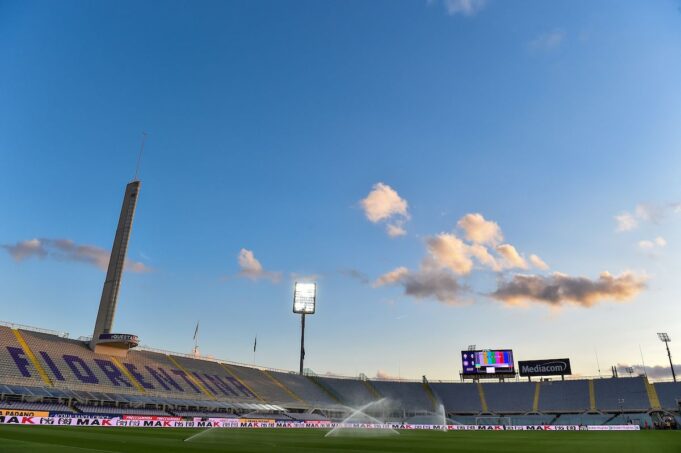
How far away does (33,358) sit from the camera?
5800 cm

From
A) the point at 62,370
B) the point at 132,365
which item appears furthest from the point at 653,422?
the point at 62,370

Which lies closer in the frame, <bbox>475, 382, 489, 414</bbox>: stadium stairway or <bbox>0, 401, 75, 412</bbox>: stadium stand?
<bbox>0, 401, 75, 412</bbox>: stadium stand

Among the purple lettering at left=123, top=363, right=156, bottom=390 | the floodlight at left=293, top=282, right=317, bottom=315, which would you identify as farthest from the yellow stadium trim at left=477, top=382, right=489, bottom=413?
the purple lettering at left=123, top=363, right=156, bottom=390

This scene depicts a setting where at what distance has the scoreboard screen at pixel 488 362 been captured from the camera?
99625 mm

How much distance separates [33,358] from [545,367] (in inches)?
3799

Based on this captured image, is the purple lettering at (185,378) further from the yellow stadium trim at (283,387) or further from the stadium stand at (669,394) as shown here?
the stadium stand at (669,394)

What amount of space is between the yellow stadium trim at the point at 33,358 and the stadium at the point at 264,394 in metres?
0.14

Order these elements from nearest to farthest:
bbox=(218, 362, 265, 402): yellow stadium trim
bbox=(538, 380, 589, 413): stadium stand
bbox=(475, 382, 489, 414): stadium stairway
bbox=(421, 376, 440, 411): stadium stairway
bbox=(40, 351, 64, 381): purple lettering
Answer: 1. bbox=(40, 351, 64, 381): purple lettering
2. bbox=(218, 362, 265, 402): yellow stadium trim
3. bbox=(538, 380, 589, 413): stadium stand
4. bbox=(475, 382, 489, 414): stadium stairway
5. bbox=(421, 376, 440, 411): stadium stairway

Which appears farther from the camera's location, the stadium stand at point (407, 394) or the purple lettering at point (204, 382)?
the stadium stand at point (407, 394)

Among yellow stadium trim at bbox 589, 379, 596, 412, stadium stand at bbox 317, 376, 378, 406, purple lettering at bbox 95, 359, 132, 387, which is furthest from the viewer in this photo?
stadium stand at bbox 317, 376, 378, 406

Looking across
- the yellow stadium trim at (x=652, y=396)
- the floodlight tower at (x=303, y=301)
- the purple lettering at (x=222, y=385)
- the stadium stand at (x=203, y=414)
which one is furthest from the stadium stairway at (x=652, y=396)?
the purple lettering at (x=222, y=385)

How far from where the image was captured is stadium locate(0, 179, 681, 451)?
52.6 meters

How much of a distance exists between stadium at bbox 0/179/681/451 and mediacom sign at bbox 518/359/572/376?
211mm

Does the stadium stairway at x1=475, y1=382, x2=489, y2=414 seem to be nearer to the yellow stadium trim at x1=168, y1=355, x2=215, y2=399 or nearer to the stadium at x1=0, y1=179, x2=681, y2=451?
the stadium at x1=0, y1=179, x2=681, y2=451
